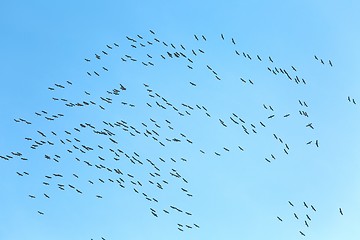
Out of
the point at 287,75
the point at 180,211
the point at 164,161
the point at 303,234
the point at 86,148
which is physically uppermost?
the point at 287,75

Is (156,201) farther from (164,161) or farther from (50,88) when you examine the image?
(50,88)

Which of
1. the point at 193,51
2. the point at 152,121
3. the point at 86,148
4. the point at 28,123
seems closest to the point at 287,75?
the point at 193,51

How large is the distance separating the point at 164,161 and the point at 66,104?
885 cm

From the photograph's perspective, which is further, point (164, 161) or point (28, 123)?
point (28, 123)

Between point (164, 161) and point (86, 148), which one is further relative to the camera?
point (86, 148)

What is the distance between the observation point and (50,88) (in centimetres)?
3612

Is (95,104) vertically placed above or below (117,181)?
above

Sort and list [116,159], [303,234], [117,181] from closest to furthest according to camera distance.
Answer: [303,234], [117,181], [116,159]

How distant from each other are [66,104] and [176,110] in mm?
8616

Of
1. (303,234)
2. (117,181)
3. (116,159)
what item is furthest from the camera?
(116,159)

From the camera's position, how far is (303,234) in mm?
30875

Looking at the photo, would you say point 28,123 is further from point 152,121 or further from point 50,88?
point 152,121

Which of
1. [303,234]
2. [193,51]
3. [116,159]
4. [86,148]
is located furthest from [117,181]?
[303,234]

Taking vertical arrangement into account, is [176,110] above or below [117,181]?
above
